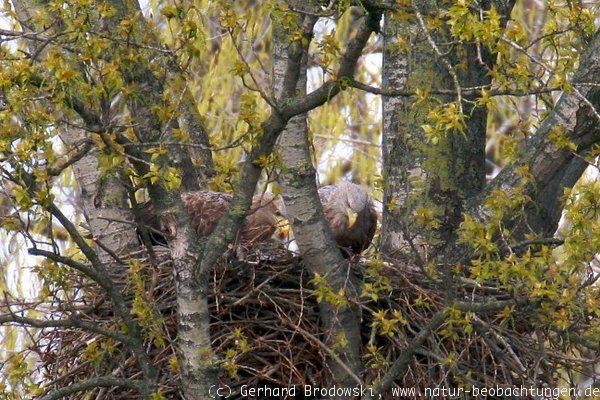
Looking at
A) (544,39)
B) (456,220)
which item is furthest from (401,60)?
(544,39)

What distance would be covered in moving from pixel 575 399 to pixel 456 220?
108 cm

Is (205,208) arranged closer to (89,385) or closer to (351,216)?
(351,216)

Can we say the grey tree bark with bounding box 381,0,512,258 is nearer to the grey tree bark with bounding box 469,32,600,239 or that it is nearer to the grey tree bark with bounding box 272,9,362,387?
the grey tree bark with bounding box 469,32,600,239

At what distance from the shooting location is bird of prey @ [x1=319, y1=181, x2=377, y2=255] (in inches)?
260

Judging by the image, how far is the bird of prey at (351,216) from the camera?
260 inches

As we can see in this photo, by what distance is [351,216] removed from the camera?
21.6 feet

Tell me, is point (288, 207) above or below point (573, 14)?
below

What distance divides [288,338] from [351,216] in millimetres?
1359

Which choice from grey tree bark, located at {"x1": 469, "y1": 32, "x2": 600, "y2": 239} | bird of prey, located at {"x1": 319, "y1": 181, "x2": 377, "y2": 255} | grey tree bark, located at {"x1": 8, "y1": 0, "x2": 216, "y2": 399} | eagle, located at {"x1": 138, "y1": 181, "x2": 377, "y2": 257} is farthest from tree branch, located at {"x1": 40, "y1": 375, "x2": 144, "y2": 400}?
bird of prey, located at {"x1": 319, "y1": 181, "x2": 377, "y2": 255}

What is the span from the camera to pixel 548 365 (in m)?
5.21

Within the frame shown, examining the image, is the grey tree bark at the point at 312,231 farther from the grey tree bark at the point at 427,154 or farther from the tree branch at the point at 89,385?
the tree branch at the point at 89,385

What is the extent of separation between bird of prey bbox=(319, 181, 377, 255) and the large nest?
0.97 metres

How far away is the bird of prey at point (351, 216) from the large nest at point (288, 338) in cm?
97

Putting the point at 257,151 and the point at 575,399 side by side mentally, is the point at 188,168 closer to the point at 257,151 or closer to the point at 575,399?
the point at 257,151
